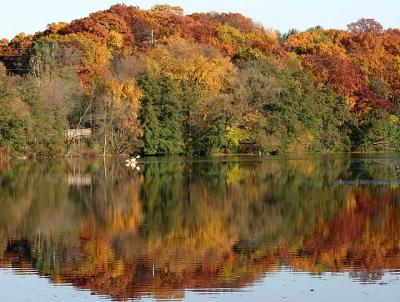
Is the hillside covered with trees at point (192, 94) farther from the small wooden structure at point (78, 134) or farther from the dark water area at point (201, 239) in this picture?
the dark water area at point (201, 239)

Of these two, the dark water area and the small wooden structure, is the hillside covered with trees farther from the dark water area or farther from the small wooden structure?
the dark water area

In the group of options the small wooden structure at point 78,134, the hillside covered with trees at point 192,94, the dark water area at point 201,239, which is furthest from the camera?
the small wooden structure at point 78,134

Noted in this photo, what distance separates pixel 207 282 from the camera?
1371 centimetres

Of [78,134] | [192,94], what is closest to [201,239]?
[78,134]

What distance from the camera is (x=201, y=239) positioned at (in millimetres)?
18469

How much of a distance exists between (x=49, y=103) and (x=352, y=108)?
91.2ft

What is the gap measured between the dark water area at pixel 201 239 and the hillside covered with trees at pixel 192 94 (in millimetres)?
21538

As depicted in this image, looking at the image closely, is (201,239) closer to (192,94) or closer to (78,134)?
(78,134)

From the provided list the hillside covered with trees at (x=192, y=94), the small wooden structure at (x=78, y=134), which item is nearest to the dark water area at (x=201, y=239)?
the hillside covered with trees at (x=192, y=94)

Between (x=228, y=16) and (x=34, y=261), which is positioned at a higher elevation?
(x=228, y=16)

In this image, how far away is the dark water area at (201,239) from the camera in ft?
43.8

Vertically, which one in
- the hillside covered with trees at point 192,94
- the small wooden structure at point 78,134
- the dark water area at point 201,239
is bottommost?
the dark water area at point 201,239

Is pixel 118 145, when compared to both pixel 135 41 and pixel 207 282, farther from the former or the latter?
pixel 207 282

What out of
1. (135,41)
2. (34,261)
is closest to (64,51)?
(135,41)
